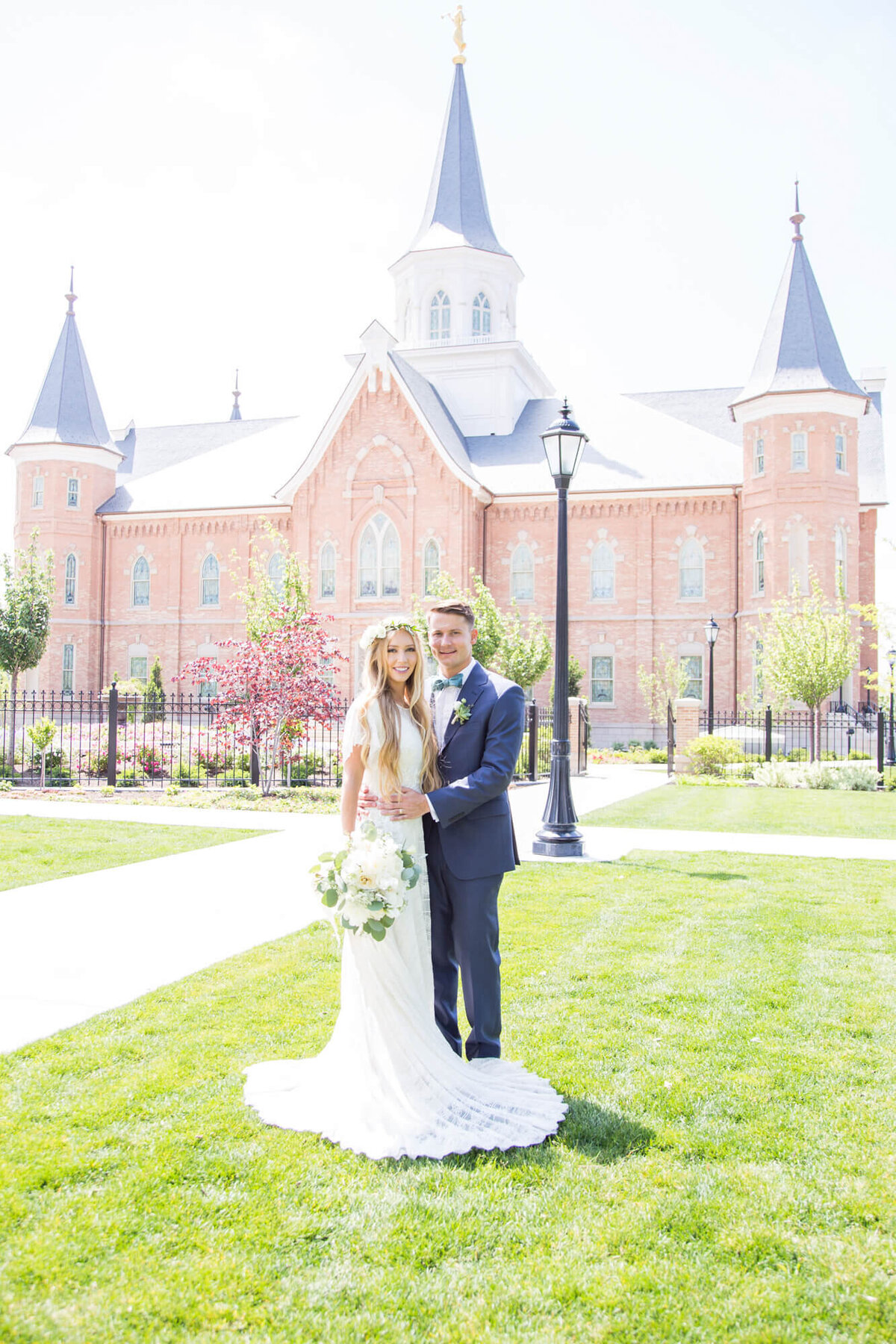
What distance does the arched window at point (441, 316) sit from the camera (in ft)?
140

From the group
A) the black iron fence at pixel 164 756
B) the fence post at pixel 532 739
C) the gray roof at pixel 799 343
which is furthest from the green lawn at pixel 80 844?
the gray roof at pixel 799 343

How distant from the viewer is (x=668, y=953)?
6.91 meters

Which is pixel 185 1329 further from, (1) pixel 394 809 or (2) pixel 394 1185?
(1) pixel 394 809

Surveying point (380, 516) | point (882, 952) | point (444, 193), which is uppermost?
point (444, 193)

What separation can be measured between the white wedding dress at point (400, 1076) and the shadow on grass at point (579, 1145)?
35mm

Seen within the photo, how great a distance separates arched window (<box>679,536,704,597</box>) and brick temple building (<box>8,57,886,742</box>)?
0.06 m

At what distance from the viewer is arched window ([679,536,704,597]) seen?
36469 mm

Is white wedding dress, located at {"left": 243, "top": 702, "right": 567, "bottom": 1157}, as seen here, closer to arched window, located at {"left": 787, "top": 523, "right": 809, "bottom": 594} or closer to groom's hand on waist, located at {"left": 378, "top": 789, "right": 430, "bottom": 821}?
groom's hand on waist, located at {"left": 378, "top": 789, "right": 430, "bottom": 821}

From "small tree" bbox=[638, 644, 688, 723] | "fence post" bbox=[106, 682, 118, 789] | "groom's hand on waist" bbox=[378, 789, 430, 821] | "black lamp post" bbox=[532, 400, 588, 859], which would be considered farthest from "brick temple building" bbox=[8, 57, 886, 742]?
"groom's hand on waist" bbox=[378, 789, 430, 821]

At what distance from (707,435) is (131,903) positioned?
35.1m

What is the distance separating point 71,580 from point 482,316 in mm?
20636

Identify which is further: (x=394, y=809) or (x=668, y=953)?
(x=668, y=953)

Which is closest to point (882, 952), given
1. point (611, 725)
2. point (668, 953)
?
point (668, 953)

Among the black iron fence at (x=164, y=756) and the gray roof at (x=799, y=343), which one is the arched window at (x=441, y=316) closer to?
the gray roof at (x=799, y=343)
